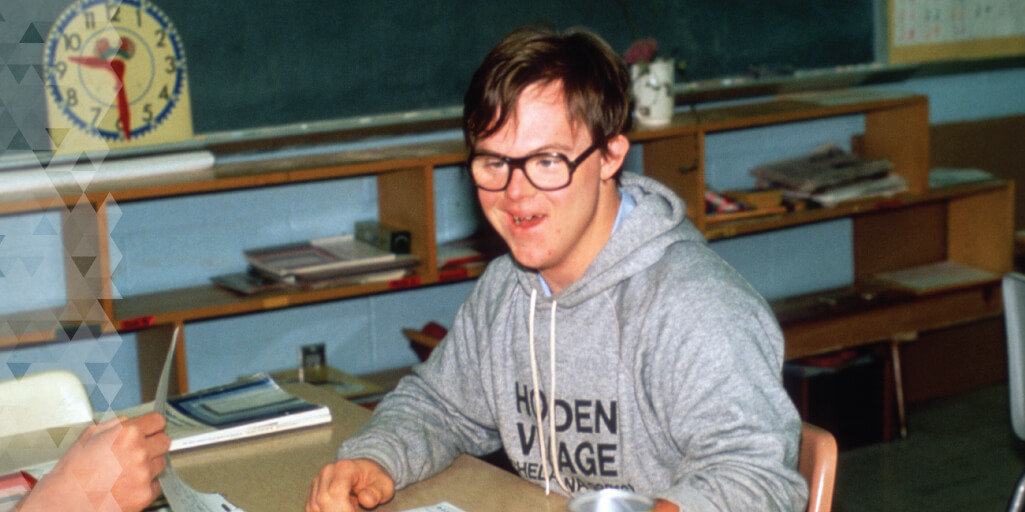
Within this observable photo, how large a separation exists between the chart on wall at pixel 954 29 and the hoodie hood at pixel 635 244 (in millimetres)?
2822

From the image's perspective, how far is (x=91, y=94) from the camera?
8.38ft

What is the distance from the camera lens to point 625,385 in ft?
4.66

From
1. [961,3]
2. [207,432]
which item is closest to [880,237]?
[961,3]

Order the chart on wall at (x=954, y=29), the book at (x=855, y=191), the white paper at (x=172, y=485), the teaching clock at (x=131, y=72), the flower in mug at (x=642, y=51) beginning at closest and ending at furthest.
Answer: the white paper at (x=172, y=485)
the teaching clock at (x=131, y=72)
the flower in mug at (x=642, y=51)
the book at (x=855, y=191)
the chart on wall at (x=954, y=29)

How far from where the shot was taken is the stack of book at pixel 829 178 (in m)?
3.41

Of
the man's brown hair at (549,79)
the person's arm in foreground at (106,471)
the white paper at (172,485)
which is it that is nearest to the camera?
the person's arm in foreground at (106,471)

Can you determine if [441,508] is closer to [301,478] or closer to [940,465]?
[301,478]

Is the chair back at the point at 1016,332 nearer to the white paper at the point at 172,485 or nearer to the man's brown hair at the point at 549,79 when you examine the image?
the man's brown hair at the point at 549,79

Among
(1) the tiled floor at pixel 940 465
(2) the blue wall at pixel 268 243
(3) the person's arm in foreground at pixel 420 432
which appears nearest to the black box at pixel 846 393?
(1) the tiled floor at pixel 940 465

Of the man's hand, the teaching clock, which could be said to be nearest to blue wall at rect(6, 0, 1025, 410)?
the teaching clock

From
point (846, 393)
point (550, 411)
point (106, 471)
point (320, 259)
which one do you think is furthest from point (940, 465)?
point (106, 471)

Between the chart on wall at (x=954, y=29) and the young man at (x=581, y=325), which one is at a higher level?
the chart on wall at (x=954, y=29)

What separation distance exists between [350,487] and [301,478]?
0.18 meters

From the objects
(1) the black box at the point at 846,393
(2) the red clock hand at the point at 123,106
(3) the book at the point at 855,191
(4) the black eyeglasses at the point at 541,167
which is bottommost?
(1) the black box at the point at 846,393
